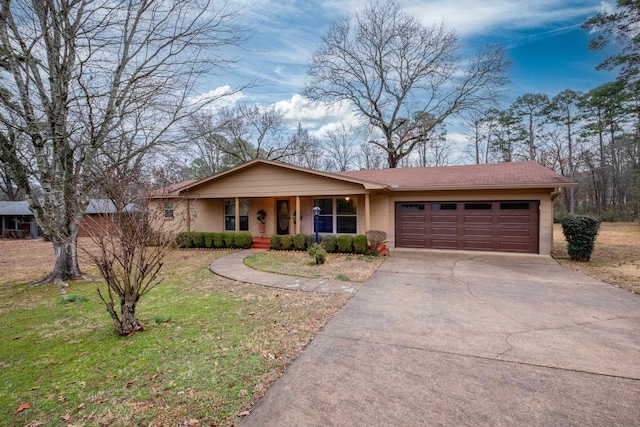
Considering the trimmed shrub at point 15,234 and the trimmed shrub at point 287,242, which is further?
the trimmed shrub at point 15,234

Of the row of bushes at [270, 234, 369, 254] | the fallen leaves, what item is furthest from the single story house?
the fallen leaves

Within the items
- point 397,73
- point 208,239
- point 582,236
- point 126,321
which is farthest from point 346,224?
point 397,73

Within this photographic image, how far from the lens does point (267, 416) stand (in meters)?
2.38

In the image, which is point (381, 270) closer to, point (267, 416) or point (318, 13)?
point (267, 416)

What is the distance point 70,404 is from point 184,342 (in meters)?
1.25

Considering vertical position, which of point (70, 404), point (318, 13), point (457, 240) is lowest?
point (70, 404)

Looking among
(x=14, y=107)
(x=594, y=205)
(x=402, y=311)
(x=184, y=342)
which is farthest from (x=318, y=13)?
(x=594, y=205)

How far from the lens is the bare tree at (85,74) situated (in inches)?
227

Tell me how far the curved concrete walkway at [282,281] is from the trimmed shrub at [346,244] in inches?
145

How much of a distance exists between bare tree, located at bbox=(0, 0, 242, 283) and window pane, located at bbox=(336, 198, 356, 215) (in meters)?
7.11

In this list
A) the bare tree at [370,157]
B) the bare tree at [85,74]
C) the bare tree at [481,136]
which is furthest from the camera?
the bare tree at [370,157]

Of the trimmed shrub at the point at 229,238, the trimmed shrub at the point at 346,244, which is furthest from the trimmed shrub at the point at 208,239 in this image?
the trimmed shrub at the point at 346,244

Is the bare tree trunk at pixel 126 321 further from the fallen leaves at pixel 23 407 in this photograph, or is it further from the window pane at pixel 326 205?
the window pane at pixel 326 205

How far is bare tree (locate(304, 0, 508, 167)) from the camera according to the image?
64.2 ft
